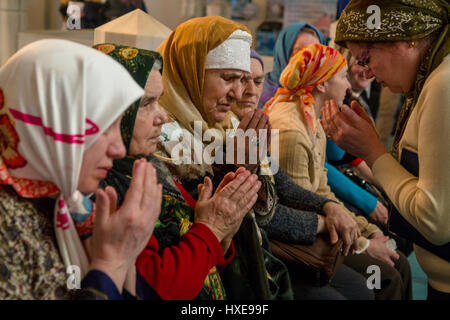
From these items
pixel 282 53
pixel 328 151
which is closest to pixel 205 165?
pixel 328 151

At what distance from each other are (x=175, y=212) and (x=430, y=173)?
0.78 metres

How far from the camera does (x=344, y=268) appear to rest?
2.42m

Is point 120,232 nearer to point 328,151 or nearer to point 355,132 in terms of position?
point 355,132

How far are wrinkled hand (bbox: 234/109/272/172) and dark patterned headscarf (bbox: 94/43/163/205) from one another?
433mm

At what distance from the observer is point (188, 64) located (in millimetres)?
2041

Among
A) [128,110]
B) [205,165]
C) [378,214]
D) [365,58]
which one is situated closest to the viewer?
[128,110]

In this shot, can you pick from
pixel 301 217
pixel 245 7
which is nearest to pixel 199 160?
pixel 301 217

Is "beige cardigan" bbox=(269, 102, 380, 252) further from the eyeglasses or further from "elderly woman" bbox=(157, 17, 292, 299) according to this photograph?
the eyeglasses

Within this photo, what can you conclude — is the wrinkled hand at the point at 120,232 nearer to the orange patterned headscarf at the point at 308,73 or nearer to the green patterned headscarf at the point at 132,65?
the green patterned headscarf at the point at 132,65

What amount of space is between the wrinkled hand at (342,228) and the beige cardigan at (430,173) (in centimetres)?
51

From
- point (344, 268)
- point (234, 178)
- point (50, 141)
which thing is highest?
point (50, 141)
